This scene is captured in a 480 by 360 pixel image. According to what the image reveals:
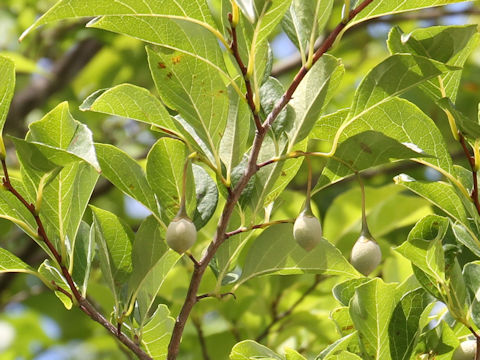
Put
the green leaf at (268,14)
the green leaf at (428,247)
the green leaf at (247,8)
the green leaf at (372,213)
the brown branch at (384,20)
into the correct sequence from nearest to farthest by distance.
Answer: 1. the green leaf at (247,8)
2. the green leaf at (268,14)
3. the green leaf at (428,247)
4. the green leaf at (372,213)
5. the brown branch at (384,20)

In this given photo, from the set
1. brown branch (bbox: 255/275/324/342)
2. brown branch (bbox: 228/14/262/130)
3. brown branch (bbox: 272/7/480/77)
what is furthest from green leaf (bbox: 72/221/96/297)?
brown branch (bbox: 272/7/480/77)

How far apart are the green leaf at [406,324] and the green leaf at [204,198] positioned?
32 cm

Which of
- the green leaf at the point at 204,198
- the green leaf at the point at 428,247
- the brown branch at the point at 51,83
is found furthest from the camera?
the brown branch at the point at 51,83

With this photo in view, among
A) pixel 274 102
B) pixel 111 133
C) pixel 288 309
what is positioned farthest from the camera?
pixel 111 133

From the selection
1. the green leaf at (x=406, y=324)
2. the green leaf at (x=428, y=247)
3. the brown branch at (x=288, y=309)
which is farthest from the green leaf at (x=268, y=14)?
the brown branch at (x=288, y=309)

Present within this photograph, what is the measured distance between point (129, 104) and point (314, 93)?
10.3 inches

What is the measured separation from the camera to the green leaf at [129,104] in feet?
3.76

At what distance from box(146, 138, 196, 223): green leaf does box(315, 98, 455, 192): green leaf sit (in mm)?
219

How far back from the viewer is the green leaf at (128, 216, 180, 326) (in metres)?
1.27

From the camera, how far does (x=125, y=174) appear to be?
1.24 metres

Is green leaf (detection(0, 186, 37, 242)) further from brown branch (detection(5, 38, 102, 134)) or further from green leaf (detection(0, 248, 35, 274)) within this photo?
brown branch (detection(5, 38, 102, 134))

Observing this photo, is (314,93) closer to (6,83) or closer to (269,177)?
(269,177)

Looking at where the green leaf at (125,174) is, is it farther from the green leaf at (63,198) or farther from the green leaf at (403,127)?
the green leaf at (403,127)

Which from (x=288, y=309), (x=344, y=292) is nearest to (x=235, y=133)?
(x=344, y=292)
